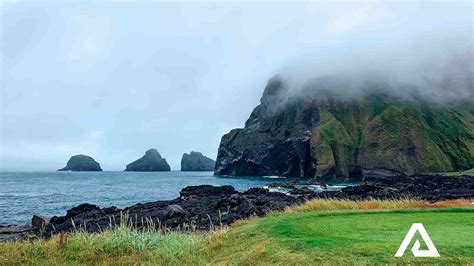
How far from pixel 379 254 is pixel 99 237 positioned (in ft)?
31.4

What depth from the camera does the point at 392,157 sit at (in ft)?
437

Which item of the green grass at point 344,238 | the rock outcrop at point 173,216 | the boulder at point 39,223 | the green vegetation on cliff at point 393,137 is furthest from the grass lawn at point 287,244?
the green vegetation on cliff at point 393,137

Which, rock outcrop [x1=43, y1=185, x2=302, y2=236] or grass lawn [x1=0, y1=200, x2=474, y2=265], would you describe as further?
rock outcrop [x1=43, y1=185, x2=302, y2=236]

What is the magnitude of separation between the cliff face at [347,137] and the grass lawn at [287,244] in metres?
122

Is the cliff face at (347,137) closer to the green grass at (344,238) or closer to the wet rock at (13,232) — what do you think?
the wet rock at (13,232)

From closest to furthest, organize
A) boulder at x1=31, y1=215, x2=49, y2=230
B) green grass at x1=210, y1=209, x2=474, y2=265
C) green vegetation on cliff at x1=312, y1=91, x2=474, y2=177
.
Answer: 1. green grass at x1=210, y1=209, x2=474, y2=265
2. boulder at x1=31, y1=215, x2=49, y2=230
3. green vegetation on cliff at x1=312, y1=91, x2=474, y2=177

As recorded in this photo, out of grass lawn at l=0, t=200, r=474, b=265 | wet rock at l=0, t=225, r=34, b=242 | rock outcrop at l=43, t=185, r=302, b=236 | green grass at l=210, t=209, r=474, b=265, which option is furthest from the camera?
wet rock at l=0, t=225, r=34, b=242

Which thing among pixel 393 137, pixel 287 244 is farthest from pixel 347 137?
pixel 287 244

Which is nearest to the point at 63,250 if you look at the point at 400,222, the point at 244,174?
the point at 400,222

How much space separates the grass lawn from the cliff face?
A: 400 feet

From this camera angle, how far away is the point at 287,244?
12930mm

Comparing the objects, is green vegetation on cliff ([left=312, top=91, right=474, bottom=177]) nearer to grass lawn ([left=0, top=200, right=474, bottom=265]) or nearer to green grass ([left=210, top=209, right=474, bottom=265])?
green grass ([left=210, top=209, right=474, bottom=265])

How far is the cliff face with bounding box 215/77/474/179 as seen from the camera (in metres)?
137

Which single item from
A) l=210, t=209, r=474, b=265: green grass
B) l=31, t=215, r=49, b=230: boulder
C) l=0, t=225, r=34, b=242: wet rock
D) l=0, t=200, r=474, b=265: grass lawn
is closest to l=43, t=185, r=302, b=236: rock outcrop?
l=31, t=215, r=49, b=230: boulder
